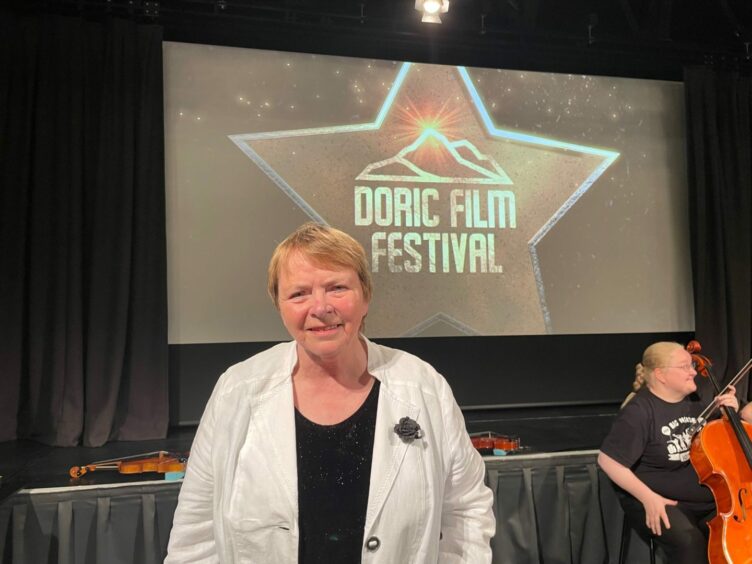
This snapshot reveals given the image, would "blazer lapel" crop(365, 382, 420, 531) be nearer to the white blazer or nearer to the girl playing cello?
the white blazer

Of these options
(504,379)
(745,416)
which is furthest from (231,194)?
(745,416)

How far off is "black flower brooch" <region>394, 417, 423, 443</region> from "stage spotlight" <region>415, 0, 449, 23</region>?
10.4 ft

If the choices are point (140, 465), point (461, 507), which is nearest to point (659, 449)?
point (461, 507)

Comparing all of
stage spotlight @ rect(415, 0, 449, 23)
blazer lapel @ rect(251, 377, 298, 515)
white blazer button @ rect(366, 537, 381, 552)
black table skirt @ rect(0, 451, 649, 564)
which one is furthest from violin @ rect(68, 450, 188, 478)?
stage spotlight @ rect(415, 0, 449, 23)

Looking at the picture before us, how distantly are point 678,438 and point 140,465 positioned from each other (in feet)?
7.44

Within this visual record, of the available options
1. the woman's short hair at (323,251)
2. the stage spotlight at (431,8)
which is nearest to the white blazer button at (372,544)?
the woman's short hair at (323,251)

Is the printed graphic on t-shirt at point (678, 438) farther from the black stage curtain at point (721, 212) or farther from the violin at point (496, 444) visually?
the black stage curtain at point (721, 212)

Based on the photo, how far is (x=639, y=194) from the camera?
4438 mm

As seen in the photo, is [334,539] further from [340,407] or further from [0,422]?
[0,422]

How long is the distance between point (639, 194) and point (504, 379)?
176 centimetres

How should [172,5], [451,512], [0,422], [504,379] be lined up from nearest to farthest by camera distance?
[451,512] < [0,422] < [172,5] < [504,379]

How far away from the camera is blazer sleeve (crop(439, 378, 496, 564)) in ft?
3.96

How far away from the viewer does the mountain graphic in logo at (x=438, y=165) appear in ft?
13.0

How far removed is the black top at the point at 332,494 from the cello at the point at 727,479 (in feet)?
5.10
